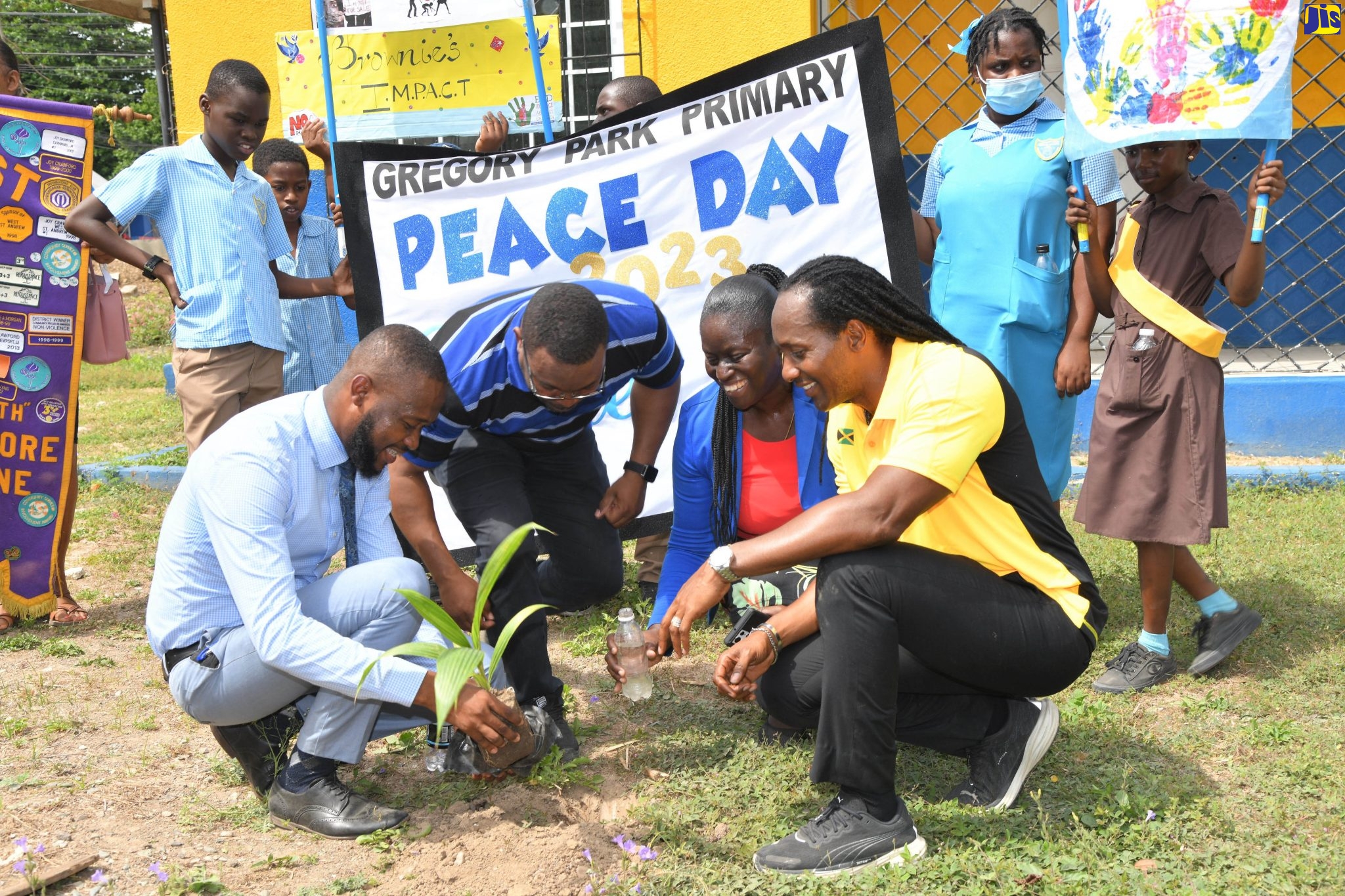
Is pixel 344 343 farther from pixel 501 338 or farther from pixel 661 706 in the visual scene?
pixel 661 706

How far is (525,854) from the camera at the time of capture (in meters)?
2.82

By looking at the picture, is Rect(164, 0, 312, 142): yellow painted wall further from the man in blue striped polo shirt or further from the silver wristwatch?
the silver wristwatch

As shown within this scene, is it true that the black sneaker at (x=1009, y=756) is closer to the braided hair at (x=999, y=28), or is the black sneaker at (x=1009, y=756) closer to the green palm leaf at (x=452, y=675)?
the green palm leaf at (x=452, y=675)

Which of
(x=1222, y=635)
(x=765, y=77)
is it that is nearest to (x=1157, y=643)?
(x=1222, y=635)

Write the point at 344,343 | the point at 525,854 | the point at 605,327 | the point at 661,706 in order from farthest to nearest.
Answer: the point at 344,343 < the point at 661,706 < the point at 605,327 < the point at 525,854

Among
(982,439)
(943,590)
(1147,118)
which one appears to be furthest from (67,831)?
(1147,118)

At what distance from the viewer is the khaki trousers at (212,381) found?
443 cm

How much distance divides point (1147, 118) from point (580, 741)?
2.56m

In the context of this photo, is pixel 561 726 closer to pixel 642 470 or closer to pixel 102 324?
pixel 642 470

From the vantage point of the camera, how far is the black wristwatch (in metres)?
3.97

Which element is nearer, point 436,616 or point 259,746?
point 436,616

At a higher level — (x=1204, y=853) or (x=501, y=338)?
(x=501, y=338)

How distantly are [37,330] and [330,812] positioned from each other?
2769 mm

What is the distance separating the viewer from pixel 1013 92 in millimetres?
4109
